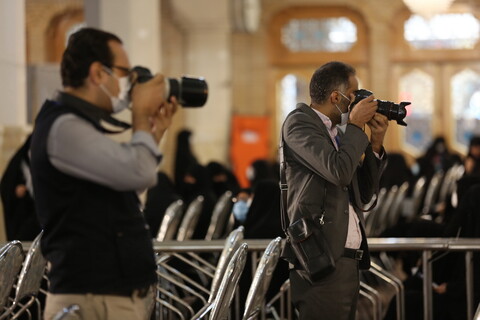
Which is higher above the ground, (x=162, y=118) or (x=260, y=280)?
(x=162, y=118)

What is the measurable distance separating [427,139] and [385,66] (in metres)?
1.60

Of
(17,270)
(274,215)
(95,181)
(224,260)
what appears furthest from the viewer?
(274,215)

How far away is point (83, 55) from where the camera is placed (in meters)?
2.67

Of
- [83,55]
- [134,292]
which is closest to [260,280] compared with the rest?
[134,292]

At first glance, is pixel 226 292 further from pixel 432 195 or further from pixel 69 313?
pixel 432 195

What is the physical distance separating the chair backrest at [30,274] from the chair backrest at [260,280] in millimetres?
896

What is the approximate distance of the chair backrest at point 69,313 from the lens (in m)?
2.44

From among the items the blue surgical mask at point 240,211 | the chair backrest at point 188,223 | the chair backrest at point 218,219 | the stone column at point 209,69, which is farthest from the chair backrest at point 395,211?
the stone column at point 209,69

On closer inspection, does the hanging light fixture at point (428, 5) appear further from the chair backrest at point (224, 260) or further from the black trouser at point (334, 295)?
the black trouser at point (334, 295)

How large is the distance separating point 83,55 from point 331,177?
3.60 ft

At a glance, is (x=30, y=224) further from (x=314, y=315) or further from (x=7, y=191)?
(x=314, y=315)

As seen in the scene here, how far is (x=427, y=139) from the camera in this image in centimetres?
1909

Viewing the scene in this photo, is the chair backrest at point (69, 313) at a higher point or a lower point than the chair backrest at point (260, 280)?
Answer: higher

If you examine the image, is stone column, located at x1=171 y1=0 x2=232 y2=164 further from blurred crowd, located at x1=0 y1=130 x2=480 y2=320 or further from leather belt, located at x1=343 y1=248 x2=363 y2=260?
leather belt, located at x1=343 y1=248 x2=363 y2=260
